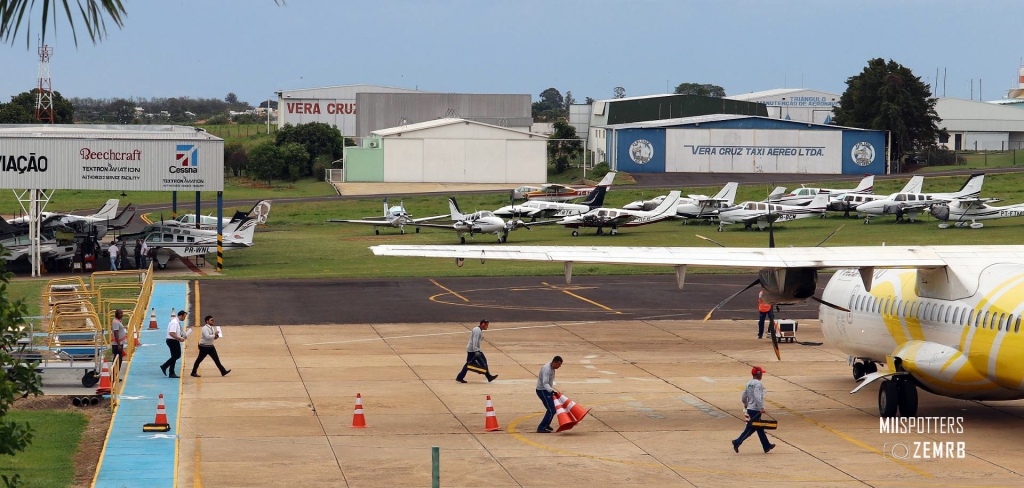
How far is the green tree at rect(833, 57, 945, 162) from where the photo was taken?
10175 cm

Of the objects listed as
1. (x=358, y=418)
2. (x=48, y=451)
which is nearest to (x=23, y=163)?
(x=48, y=451)

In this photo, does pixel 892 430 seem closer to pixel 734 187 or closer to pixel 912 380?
pixel 912 380

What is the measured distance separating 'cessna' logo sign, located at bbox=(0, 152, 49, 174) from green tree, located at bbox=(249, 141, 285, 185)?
5577 centimetres

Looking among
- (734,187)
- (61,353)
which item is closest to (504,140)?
(734,187)

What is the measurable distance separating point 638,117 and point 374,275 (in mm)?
78971

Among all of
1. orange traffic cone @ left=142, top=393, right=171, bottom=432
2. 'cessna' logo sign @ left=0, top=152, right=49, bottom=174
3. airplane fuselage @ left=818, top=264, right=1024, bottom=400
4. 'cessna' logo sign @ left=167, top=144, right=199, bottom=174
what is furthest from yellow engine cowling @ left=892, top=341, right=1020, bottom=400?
'cessna' logo sign @ left=0, top=152, right=49, bottom=174

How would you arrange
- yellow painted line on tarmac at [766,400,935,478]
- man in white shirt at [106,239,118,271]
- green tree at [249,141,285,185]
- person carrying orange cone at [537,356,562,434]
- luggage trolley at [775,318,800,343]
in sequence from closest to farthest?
yellow painted line on tarmac at [766,400,935,478]
person carrying orange cone at [537,356,562,434]
luggage trolley at [775,318,800,343]
man in white shirt at [106,239,118,271]
green tree at [249,141,285,185]

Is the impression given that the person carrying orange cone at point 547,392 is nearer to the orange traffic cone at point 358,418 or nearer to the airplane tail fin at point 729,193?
the orange traffic cone at point 358,418

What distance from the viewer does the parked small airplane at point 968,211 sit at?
6166cm

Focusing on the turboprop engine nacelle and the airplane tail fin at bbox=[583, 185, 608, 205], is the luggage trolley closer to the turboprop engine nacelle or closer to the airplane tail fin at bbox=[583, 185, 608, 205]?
the turboprop engine nacelle

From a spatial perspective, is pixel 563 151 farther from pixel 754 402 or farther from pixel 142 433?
pixel 754 402

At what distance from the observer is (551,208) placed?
232ft

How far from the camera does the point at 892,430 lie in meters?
20.6

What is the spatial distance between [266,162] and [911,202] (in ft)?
197
